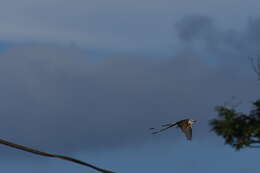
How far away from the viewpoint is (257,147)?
49.4 metres

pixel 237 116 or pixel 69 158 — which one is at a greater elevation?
pixel 237 116

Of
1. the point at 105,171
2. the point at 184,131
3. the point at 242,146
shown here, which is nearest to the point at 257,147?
the point at 242,146

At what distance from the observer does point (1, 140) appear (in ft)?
12.9

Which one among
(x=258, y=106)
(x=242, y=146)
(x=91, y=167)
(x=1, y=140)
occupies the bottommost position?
(x=91, y=167)

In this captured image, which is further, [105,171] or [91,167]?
[105,171]

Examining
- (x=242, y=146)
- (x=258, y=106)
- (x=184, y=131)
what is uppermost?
(x=258, y=106)

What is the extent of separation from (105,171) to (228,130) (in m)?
47.7

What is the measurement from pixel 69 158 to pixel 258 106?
49.5 metres

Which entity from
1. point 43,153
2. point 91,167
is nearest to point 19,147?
point 43,153

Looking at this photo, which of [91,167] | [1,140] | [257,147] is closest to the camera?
[91,167]

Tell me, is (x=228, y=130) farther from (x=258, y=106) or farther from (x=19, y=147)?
(x=19, y=147)

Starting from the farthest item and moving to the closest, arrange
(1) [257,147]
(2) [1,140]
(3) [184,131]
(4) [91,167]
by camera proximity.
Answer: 1. (1) [257,147]
2. (3) [184,131]
3. (2) [1,140]
4. (4) [91,167]

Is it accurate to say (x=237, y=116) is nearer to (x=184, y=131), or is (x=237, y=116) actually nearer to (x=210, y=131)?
(x=210, y=131)

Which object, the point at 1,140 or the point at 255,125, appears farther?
the point at 255,125
